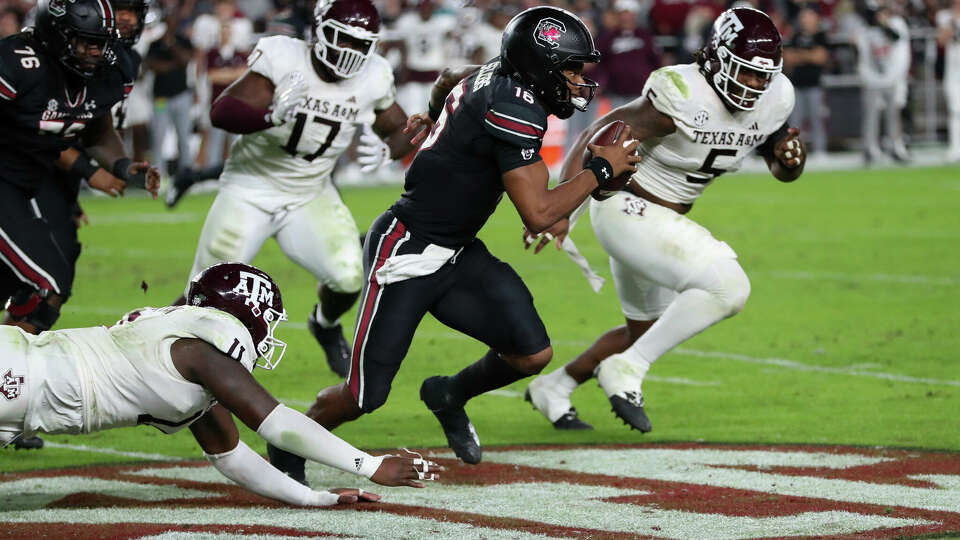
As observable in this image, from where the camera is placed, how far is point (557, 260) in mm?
11859

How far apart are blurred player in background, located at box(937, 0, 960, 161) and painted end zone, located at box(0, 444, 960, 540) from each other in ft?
43.6

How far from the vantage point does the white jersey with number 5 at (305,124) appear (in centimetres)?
689

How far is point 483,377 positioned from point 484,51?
1221 centimetres

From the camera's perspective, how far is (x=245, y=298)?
173 inches

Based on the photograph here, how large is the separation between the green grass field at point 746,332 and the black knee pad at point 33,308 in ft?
1.78

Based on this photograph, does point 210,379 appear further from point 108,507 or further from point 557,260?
point 557,260

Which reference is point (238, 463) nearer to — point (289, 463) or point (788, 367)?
point (289, 463)

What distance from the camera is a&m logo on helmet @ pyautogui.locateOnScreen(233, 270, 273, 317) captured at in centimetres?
441

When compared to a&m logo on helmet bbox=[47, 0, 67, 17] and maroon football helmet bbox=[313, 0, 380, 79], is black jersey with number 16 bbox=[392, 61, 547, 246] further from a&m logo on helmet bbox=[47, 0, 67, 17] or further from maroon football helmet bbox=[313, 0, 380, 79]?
a&m logo on helmet bbox=[47, 0, 67, 17]

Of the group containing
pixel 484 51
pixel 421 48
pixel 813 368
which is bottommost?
pixel 421 48

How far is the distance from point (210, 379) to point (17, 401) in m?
0.56

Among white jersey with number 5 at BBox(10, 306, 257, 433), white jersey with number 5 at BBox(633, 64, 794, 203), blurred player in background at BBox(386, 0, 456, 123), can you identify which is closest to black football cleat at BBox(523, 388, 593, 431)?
white jersey with number 5 at BBox(633, 64, 794, 203)

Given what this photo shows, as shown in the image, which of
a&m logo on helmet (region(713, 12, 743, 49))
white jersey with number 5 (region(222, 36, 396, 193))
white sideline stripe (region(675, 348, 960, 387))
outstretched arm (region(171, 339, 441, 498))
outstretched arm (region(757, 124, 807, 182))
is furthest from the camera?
white sideline stripe (region(675, 348, 960, 387))

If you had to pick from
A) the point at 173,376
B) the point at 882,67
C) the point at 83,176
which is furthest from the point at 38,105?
the point at 882,67
